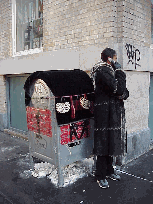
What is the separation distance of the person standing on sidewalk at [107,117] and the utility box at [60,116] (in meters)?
0.27

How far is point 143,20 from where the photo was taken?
455 centimetres

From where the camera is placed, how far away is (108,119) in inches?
129

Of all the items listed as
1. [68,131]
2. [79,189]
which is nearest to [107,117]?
[68,131]

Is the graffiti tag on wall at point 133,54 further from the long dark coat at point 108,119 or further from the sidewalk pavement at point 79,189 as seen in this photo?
the sidewalk pavement at point 79,189

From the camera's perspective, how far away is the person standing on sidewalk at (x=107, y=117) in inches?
126

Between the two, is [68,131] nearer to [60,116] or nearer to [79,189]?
[60,116]

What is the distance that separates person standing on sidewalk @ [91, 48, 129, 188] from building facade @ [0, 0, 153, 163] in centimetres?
87

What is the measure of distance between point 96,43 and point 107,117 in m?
1.70

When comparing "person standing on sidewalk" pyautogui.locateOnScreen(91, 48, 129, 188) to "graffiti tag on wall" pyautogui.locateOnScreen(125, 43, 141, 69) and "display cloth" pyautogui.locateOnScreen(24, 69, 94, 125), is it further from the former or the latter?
Result: "graffiti tag on wall" pyautogui.locateOnScreen(125, 43, 141, 69)

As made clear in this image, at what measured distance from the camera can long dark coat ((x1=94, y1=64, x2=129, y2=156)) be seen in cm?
322

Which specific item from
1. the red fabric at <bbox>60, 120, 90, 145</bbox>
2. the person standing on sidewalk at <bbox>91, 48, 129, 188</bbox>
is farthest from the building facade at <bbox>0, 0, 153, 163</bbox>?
the red fabric at <bbox>60, 120, 90, 145</bbox>

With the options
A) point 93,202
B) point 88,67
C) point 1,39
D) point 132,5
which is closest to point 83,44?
point 88,67

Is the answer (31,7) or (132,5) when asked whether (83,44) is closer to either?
(132,5)

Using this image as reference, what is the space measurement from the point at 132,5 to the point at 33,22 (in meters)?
3.13
